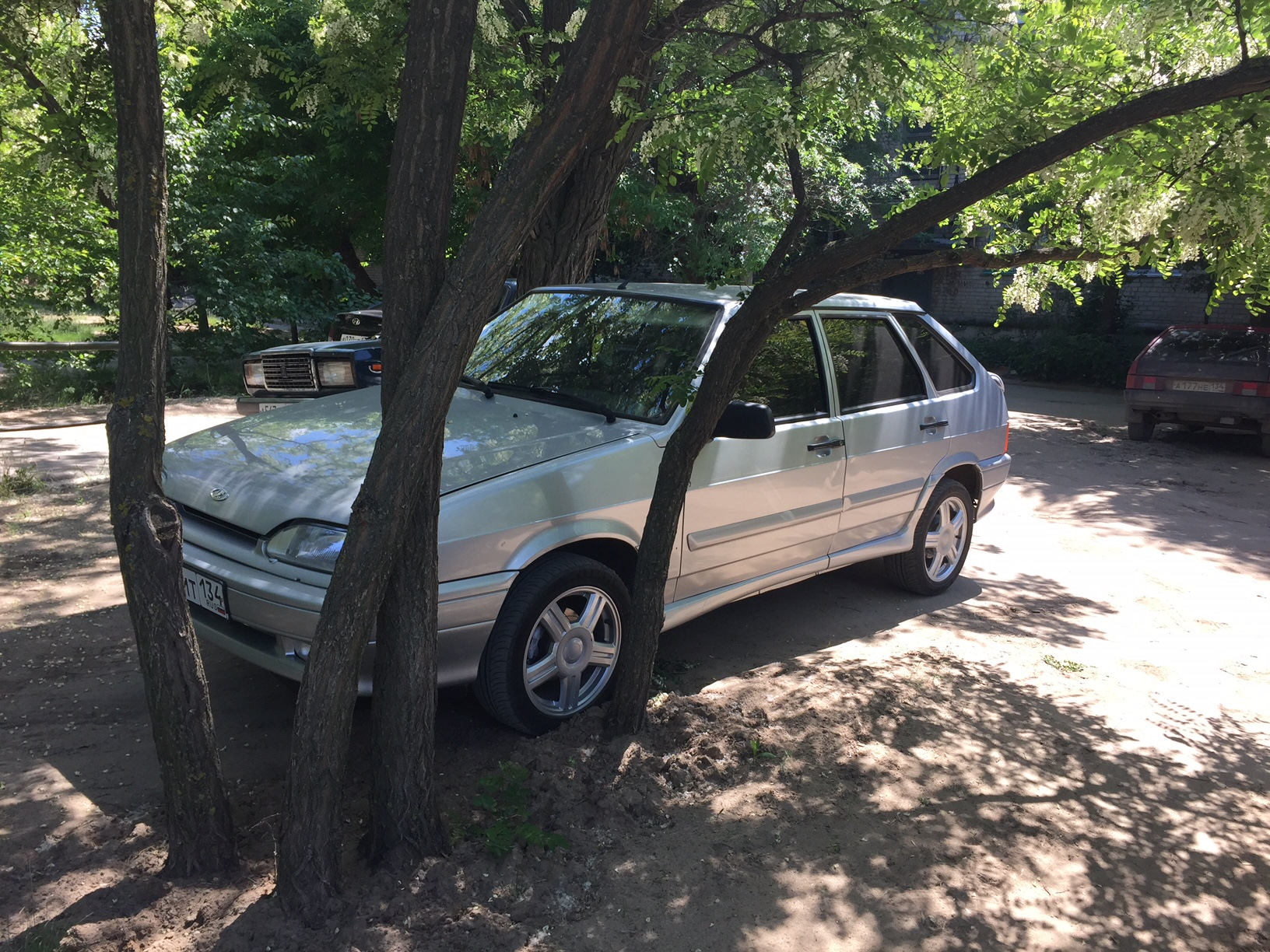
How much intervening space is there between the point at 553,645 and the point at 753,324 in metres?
1.46

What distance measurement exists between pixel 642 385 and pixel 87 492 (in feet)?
16.9

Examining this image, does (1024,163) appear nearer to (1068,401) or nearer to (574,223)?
(574,223)

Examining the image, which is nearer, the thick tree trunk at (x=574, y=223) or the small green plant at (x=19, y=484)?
the thick tree trunk at (x=574, y=223)

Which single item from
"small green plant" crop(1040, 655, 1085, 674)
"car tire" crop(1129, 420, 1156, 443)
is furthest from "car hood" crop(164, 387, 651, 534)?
"car tire" crop(1129, 420, 1156, 443)

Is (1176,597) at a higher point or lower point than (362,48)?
lower

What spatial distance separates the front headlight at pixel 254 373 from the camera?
752 cm

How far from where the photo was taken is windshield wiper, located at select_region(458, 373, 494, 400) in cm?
482

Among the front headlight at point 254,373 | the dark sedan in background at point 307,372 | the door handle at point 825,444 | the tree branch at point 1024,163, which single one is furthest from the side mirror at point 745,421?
the front headlight at point 254,373

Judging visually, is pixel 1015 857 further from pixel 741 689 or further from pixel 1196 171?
pixel 1196 171

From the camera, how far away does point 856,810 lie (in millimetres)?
3652

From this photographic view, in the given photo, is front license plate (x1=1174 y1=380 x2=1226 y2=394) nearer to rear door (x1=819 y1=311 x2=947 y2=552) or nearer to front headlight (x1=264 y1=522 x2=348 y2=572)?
rear door (x1=819 y1=311 x2=947 y2=552)

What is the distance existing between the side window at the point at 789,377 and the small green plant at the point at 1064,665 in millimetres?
1751

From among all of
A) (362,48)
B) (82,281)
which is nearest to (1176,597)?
(362,48)

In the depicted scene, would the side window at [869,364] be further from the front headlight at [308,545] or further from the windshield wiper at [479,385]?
the front headlight at [308,545]
